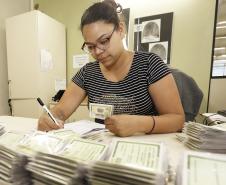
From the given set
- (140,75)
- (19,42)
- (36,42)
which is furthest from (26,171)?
(19,42)

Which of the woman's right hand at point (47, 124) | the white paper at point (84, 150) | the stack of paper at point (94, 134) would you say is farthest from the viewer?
the woman's right hand at point (47, 124)

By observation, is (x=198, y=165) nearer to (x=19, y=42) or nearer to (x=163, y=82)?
(x=163, y=82)

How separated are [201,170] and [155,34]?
2050 mm

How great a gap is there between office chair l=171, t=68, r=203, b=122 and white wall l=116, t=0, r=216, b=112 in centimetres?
70

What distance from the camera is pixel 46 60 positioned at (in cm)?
255

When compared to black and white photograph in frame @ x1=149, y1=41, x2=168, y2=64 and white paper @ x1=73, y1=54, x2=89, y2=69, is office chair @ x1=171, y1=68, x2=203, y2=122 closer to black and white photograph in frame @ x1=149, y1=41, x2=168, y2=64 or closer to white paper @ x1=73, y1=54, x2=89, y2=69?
black and white photograph in frame @ x1=149, y1=41, x2=168, y2=64

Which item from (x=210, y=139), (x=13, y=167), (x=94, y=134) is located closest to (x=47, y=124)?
(x=94, y=134)

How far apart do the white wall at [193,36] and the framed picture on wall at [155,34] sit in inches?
1.9

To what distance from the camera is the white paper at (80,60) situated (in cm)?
272

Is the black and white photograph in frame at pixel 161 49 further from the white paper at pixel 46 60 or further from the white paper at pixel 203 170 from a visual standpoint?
the white paper at pixel 203 170

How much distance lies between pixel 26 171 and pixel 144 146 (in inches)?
8.9

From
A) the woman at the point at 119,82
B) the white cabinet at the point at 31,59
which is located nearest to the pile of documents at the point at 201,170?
the woman at the point at 119,82

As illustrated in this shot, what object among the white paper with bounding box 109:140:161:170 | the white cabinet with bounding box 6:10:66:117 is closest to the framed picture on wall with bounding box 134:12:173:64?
the white cabinet with bounding box 6:10:66:117

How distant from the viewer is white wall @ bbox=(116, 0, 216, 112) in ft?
6.58
